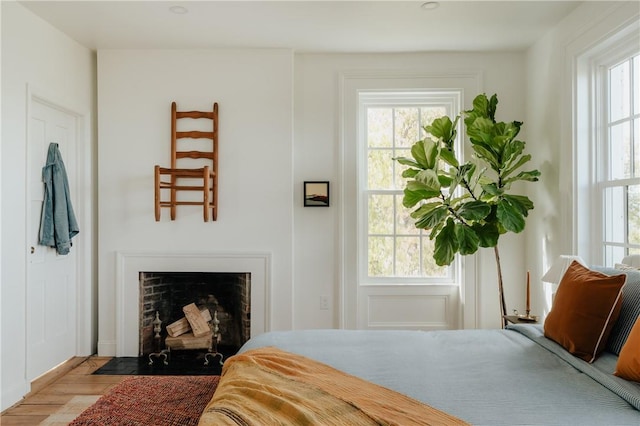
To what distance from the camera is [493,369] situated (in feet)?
5.39

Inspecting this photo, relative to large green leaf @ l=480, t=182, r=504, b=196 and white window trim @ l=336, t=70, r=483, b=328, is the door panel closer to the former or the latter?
white window trim @ l=336, t=70, r=483, b=328

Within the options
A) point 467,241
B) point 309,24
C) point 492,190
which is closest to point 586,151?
point 492,190

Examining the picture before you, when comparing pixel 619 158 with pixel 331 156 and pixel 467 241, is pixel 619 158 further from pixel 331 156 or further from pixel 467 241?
pixel 331 156

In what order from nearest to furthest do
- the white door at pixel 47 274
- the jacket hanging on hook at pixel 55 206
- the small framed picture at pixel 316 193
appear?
the white door at pixel 47 274 < the jacket hanging on hook at pixel 55 206 < the small framed picture at pixel 316 193

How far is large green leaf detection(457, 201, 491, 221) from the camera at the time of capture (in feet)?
9.94

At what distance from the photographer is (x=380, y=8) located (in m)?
2.97

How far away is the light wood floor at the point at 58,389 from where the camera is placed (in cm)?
264

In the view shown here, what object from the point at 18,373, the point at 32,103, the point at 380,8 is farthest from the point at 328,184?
the point at 18,373

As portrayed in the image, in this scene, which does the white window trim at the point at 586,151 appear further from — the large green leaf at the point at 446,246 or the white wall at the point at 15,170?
the white wall at the point at 15,170

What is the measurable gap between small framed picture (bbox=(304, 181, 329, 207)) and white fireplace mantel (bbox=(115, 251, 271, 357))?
0.60 m

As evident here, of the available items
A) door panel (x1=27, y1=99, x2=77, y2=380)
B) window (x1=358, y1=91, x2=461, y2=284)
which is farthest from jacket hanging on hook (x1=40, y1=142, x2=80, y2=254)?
window (x1=358, y1=91, x2=461, y2=284)

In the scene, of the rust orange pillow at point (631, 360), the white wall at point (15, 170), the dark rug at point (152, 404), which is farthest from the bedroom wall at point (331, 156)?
the rust orange pillow at point (631, 360)

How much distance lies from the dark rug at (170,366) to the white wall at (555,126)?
2.68 m

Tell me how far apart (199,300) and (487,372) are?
2827mm
